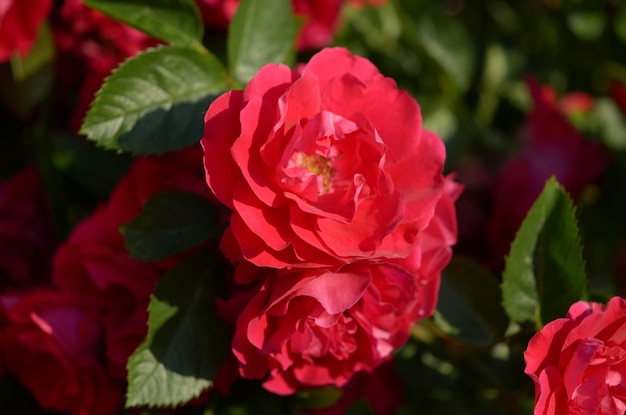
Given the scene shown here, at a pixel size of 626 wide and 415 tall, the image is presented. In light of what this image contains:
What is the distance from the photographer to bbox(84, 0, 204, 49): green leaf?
2.30ft

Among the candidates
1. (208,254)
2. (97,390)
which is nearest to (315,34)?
(208,254)

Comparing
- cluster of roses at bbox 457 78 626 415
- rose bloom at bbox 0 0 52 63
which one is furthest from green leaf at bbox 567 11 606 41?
rose bloom at bbox 0 0 52 63

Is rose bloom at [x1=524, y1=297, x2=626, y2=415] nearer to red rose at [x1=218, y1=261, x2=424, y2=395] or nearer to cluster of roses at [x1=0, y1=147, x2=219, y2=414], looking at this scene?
red rose at [x1=218, y1=261, x2=424, y2=395]

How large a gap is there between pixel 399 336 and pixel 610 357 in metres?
0.17

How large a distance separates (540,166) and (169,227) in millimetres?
563

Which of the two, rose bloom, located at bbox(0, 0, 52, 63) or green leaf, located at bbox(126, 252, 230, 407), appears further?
rose bloom, located at bbox(0, 0, 52, 63)

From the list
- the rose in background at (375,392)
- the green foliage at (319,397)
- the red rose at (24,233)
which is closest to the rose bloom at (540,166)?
the rose in background at (375,392)

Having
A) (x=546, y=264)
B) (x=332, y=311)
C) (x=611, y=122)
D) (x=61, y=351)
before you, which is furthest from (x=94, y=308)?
(x=611, y=122)

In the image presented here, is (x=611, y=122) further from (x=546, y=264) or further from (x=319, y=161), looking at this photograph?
(x=319, y=161)

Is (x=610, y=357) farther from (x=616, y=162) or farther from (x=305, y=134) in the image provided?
(x=616, y=162)

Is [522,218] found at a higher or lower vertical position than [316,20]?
lower

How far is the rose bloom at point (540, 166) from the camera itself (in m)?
0.94

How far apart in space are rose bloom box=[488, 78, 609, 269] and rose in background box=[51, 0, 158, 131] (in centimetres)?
49

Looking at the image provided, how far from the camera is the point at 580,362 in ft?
1.82
